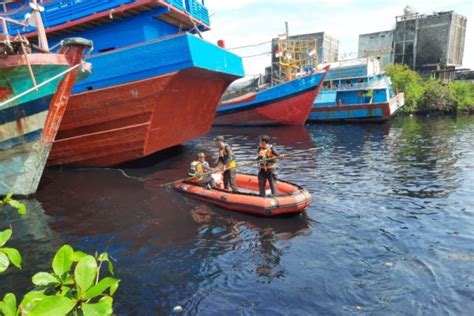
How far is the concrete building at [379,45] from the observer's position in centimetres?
4141

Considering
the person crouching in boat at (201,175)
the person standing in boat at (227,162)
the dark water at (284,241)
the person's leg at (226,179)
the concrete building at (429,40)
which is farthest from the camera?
the concrete building at (429,40)

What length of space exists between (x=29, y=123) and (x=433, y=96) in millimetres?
34515

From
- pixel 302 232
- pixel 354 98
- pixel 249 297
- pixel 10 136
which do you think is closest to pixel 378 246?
pixel 302 232

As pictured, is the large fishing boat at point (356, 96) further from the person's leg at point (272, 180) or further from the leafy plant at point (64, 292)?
the leafy plant at point (64, 292)

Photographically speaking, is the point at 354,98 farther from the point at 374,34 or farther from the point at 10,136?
the point at 10,136

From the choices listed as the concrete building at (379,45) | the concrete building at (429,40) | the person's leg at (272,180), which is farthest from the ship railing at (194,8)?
the concrete building at (429,40)

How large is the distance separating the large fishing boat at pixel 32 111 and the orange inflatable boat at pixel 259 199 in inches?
170

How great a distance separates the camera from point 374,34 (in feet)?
139

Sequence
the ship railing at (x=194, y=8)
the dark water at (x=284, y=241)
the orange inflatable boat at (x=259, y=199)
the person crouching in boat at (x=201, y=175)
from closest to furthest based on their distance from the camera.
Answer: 1. the dark water at (x=284, y=241)
2. the orange inflatable boat at (x=259, y=199)
3. the person crouching in boat at (x=201, y=175)
4. the ship railing at (x=194, y=8)

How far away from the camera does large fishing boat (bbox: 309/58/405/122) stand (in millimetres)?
27906

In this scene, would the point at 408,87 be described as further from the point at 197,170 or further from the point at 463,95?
the point at 197,170

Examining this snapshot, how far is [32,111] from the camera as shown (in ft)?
32.2

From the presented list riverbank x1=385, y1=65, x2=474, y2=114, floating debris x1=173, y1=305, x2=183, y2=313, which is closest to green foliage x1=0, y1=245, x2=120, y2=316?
floating debris x1=173, y1=305, x2=183, y2=313

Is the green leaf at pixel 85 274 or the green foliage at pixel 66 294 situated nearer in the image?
the green foliage at pixel 66 294
